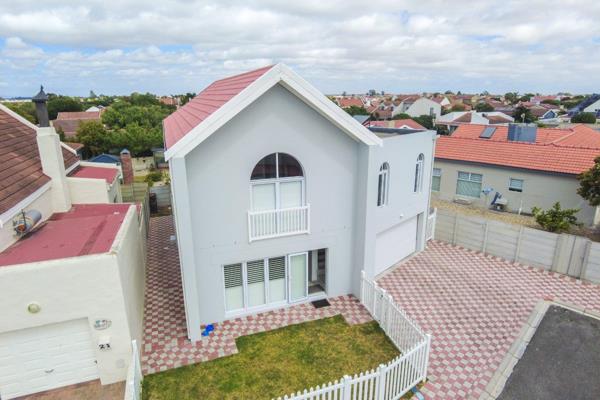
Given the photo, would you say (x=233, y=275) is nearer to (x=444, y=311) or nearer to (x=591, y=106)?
(x=444, y=311)

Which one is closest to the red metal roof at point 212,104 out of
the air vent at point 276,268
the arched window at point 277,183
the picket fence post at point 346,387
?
the arched window at point 277,183

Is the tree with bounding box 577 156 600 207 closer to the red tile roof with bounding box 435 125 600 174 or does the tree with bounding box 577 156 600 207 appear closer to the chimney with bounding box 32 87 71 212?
the red tile roof with bounding box 435 125 600 174

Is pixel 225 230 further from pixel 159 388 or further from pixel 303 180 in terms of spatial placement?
pixel 159 388

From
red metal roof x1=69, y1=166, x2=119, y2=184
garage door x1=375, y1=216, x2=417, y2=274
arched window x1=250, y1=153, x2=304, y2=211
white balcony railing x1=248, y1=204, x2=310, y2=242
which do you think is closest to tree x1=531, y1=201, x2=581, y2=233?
garage door x1=375, y1=216, x2=417, y2=274

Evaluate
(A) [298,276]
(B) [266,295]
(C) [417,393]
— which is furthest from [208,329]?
(C) [417,393]

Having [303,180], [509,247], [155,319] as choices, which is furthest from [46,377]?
[509,247]
